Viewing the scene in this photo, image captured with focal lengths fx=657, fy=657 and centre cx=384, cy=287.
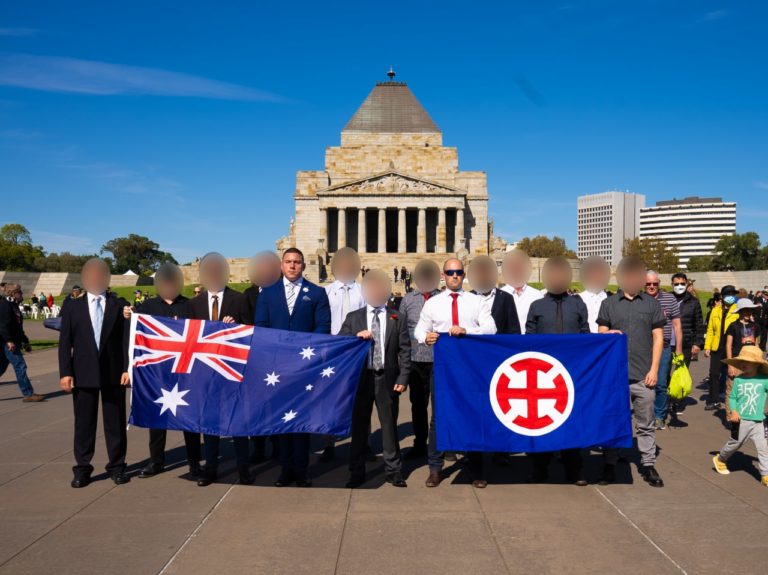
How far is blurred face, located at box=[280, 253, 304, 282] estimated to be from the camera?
813 cm

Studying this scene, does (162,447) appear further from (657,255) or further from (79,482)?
(657,255)

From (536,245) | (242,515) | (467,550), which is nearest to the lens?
(467,550)

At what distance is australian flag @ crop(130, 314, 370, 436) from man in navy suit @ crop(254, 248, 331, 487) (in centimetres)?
37

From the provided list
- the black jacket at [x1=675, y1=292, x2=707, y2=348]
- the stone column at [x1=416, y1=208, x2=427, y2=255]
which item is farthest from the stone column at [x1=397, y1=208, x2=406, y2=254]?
the black jacket at [x1=675, y1=292, x2=707, y2=348]

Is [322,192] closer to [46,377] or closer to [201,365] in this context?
[46,377]

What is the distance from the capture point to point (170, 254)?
151250 millimetres

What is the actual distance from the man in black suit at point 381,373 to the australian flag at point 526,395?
1.77 ft

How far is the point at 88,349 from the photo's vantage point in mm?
8180

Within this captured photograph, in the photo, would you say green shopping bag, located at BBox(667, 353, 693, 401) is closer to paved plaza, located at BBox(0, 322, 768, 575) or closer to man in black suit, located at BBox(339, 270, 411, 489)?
paved plaza, located at BBox(0, 322, 768, 575)

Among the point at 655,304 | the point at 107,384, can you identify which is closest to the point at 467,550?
the point at 655,304

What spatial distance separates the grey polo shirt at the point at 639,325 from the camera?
8.30m

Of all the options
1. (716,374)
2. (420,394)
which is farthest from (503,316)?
(716,374)

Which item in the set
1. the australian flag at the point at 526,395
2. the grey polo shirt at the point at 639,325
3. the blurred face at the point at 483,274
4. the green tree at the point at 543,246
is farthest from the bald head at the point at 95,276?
the green tree at the point at 543,246

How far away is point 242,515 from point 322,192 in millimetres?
70275
